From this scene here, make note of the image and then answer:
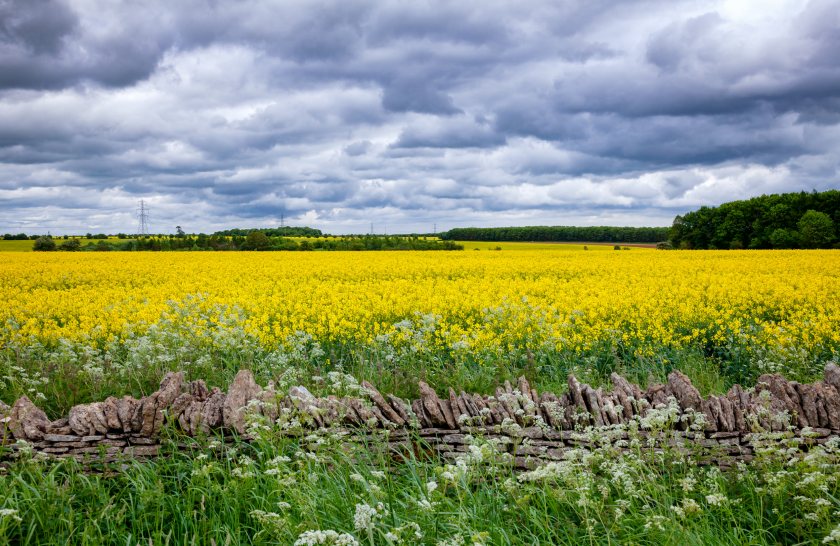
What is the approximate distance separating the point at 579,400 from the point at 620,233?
9528cm

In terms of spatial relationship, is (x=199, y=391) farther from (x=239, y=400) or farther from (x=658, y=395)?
(x=658, y=395)

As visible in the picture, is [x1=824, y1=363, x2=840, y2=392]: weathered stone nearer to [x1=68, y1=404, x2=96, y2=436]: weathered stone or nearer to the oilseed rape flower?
the oilseed rape flower

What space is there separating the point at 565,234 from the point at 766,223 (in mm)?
32943

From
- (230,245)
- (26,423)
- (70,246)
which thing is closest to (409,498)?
(26,423)

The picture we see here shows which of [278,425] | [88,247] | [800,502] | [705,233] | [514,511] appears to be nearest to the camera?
[514,511]

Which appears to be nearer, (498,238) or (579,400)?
(579,400)

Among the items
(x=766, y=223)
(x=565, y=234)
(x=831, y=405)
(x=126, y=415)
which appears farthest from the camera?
(x=565, y=234)

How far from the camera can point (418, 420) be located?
18.9 feet

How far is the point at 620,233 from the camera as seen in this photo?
315ft

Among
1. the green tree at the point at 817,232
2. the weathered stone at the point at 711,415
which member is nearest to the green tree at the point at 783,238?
the green tree at the point at 817,232

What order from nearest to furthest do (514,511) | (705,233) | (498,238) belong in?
(514,511), (705,233), (498,238)

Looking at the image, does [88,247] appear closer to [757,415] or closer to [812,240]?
[757,415]

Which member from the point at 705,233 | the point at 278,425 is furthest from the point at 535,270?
the point at 705,233

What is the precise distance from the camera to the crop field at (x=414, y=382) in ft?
14.2
